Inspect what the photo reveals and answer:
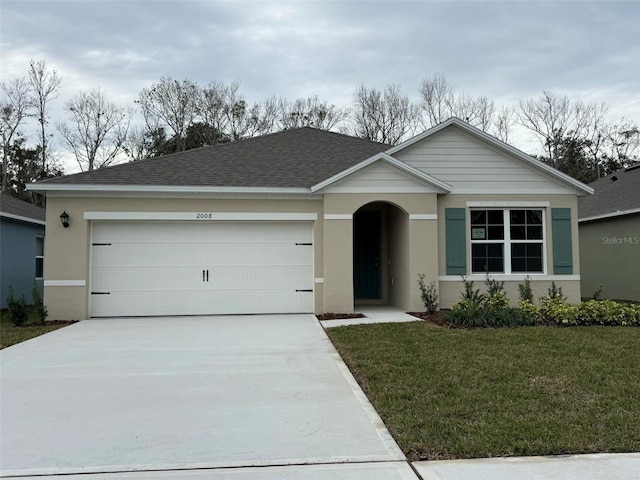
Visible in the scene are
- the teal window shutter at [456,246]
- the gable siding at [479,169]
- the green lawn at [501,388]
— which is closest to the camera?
the green lawn at [501,388]

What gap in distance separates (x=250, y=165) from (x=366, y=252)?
411 centimetres

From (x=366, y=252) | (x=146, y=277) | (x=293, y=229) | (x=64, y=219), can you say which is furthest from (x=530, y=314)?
(x=64, y=219)

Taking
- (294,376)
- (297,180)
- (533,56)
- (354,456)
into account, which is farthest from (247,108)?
(354,456)

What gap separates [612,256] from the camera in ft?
51.9

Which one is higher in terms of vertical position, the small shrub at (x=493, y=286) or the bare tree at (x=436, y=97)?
the bare tree at (x=436, y=97)

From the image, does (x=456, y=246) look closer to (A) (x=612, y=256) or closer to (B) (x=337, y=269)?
(B) (x=337, y=269)

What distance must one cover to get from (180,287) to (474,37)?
34.7 ft

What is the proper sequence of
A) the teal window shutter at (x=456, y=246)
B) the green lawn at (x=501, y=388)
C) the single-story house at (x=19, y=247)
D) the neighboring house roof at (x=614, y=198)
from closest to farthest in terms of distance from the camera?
the green lawn at (x=501, y=388), the teal window shutter at (x=456, y=246), the single-story house at (x=19, y=247), the neighboring house roof at (x=614, y=198)

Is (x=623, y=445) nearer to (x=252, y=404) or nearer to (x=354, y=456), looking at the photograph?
(x=354, y=456)

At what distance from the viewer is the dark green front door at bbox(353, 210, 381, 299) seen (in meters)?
13.9

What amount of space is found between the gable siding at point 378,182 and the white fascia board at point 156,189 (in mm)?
915

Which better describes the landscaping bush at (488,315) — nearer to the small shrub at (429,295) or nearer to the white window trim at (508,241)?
the small shrub at (429,295)

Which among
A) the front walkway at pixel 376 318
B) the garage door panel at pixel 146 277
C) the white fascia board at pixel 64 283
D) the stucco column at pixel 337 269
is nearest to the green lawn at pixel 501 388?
the front walkway at pixel 376 318

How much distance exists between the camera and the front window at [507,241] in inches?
479
